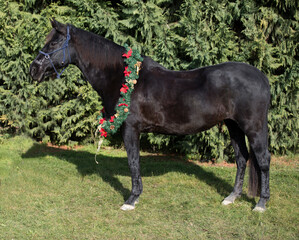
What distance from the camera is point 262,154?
424 cm

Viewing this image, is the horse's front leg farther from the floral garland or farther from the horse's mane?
the horse's mane

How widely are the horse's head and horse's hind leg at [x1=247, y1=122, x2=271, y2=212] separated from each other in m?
2.93

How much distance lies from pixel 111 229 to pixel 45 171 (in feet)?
9.64

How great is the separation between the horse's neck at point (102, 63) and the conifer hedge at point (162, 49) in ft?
9.03

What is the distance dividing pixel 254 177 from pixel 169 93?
1.84m

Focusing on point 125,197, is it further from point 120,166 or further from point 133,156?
point 120,166

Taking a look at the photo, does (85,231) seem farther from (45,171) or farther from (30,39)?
(30,39)

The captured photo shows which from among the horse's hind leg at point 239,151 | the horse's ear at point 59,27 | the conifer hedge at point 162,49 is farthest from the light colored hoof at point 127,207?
the conifer hedge at point 162,49

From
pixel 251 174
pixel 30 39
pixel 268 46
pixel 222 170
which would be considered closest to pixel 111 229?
pixel 251 174

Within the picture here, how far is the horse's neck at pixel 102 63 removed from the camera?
4379 millimetres

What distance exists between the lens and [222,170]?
6.57m

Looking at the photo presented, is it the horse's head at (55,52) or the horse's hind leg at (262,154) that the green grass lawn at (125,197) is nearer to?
the horse's hind leg at (262,154)

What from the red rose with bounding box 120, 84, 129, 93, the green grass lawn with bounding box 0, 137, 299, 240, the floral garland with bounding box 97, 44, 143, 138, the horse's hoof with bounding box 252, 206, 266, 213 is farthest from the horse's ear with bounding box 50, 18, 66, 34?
the horse's hoof with bounding box 252, 206, 266, 213

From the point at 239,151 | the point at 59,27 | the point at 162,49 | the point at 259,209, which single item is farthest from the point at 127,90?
the point at 162,49
